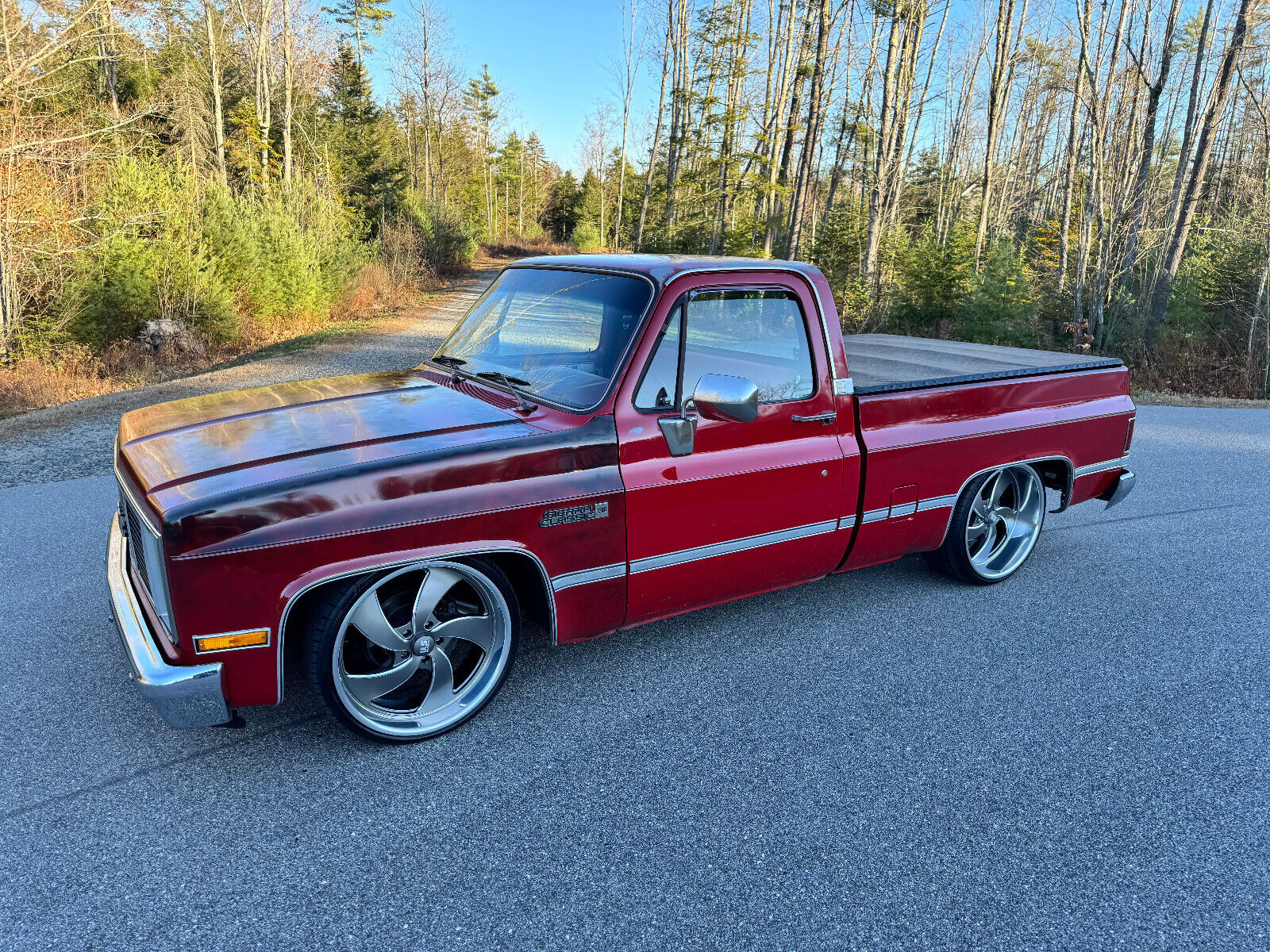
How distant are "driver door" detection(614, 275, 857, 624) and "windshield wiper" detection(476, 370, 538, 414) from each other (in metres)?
0.42

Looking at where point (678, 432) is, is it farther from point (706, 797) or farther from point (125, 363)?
point (125, 363)

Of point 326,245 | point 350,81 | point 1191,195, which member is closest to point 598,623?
point 1191,195

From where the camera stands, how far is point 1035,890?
97.3 inches

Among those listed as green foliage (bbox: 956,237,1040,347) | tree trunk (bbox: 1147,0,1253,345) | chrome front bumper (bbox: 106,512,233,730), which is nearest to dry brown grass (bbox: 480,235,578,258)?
green foliage (bbox: 956,237,1040,347)

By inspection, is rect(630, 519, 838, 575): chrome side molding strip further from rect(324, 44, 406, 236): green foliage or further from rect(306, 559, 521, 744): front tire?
rect(324, 44, 406, 236): green foliage

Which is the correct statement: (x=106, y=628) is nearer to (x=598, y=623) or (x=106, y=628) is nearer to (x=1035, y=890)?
(x=598, y=623)

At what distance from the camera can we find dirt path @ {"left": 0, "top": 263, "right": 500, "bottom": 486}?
7.23m

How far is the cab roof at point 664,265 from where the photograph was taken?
3.46 metres

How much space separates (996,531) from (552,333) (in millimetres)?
3058

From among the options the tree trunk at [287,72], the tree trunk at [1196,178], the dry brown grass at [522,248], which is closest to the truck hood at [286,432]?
the tree trunk at [1196,178]

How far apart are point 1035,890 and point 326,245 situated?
71.2ft

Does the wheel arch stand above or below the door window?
below

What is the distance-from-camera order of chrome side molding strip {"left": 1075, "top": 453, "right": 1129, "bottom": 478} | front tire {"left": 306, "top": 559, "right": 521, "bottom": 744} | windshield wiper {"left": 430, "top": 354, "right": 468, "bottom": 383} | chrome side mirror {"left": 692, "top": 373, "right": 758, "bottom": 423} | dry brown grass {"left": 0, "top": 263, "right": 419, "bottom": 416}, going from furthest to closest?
dry brown grass {"left": 0, "top": 263, "right": 419, "bottom": 416} < chrome side molding strip {"left": 1075, "top": 453, "right": 1129, "bottom": 478} < windshield wiper {"left": 430, "top": 354, "right": 468, "bottom": 383} < chrome side mirror {"left": 692, "top": 373, "right": 758, "bottom": 423} < front tire {"left": 306, "top": 559, "right": 521, "bottom": 744}

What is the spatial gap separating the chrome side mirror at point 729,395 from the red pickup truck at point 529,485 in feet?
0.04
